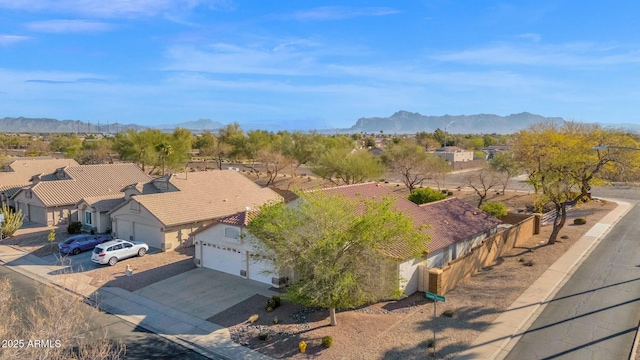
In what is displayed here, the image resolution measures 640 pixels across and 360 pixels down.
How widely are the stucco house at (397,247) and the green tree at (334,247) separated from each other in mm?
3740

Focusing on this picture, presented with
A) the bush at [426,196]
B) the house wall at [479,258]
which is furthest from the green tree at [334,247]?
the bush at [426,196]

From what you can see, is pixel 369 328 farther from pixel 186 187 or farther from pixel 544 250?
pixel 186 187

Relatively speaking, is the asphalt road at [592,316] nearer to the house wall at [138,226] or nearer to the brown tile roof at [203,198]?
the brown tile roof at [203,198]

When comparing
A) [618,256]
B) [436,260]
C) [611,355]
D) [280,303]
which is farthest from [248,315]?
[618,256]

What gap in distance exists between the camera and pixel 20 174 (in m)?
50.3

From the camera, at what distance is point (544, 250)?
32.3 meters

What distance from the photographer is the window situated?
25.8 meters

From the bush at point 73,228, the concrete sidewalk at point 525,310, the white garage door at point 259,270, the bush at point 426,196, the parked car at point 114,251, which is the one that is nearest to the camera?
the concrete sidewalk at point 525,310

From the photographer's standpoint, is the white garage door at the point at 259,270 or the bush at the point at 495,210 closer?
the white garage door at the point at 259,270

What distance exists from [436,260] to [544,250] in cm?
1187

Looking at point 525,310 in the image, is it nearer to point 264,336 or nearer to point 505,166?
point 264,336

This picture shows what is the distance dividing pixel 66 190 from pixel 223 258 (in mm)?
24772

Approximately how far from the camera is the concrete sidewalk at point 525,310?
17484 millimetres

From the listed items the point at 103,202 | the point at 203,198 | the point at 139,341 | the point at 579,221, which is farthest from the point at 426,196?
the point at 139,341
